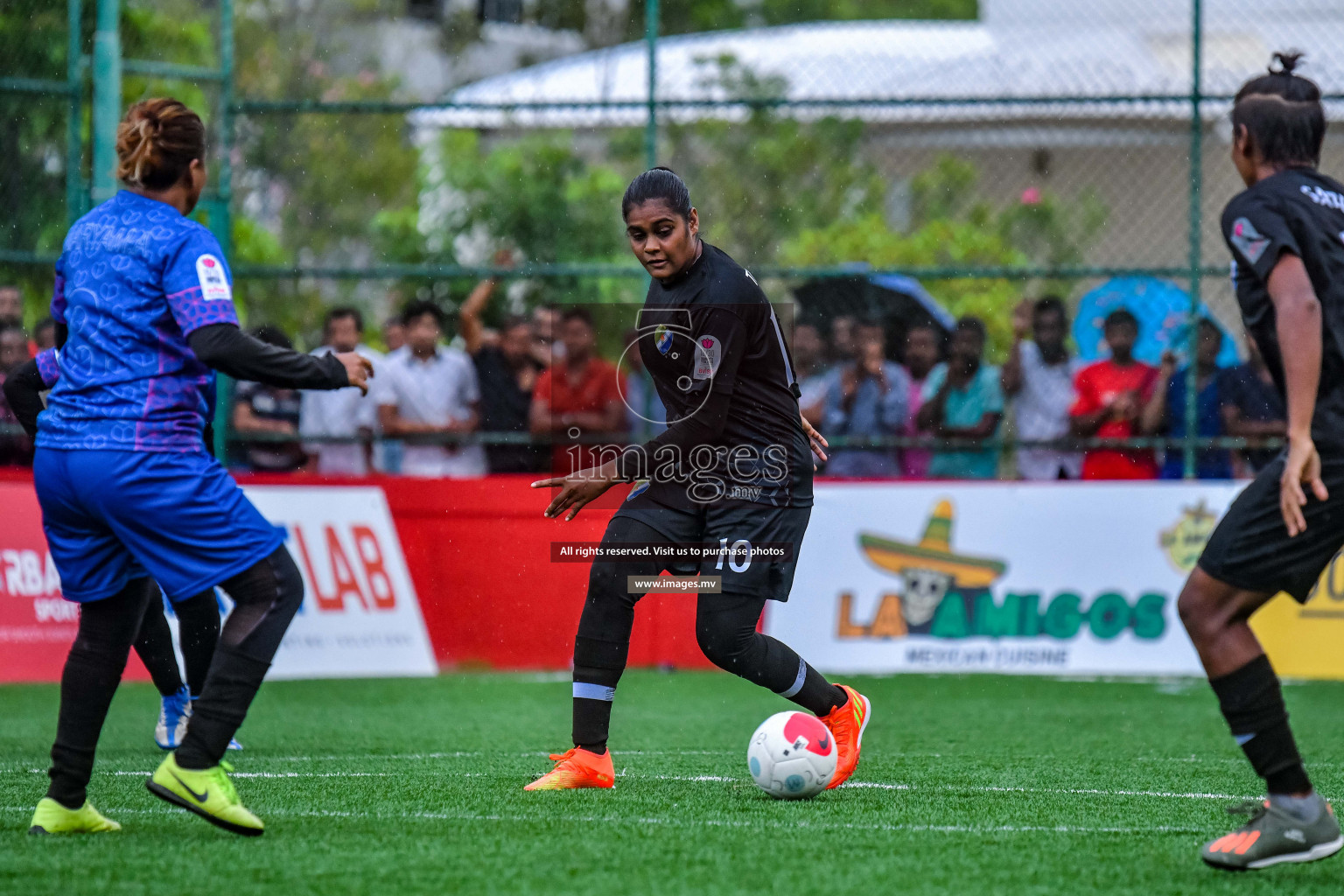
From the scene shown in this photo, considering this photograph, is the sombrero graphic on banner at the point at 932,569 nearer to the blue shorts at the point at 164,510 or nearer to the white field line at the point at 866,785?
the white field line at the point at 866,785

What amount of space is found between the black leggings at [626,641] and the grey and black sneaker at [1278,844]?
66.9 inches

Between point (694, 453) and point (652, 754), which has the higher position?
point (694, 453)

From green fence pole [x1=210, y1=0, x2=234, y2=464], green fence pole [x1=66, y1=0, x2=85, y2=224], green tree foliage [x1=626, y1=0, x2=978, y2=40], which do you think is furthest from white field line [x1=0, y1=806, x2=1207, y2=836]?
green tree foliage [x1=626, y1=0, x2=978, y2=40]

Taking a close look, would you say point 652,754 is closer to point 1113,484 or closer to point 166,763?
point 166,763

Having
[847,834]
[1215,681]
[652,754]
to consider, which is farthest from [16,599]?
[1215,681]

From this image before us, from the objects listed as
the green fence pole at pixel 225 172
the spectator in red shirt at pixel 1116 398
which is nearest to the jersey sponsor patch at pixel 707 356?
the spectator in red shirt at pixel 1116 398

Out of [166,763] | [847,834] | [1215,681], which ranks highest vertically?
[1215,681]

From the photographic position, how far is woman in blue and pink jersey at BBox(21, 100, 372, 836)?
173 inches

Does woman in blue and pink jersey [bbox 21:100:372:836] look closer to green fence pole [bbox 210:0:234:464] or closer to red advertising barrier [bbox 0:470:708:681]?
red advertising barrier [bbox 0:470:708:681]

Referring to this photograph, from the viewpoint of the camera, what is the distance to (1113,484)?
9664mm

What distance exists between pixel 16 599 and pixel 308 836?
5564mm

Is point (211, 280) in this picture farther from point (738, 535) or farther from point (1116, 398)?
point (1116, 398)

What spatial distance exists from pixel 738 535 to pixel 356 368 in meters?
1.56

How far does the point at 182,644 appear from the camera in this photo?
658 cm
